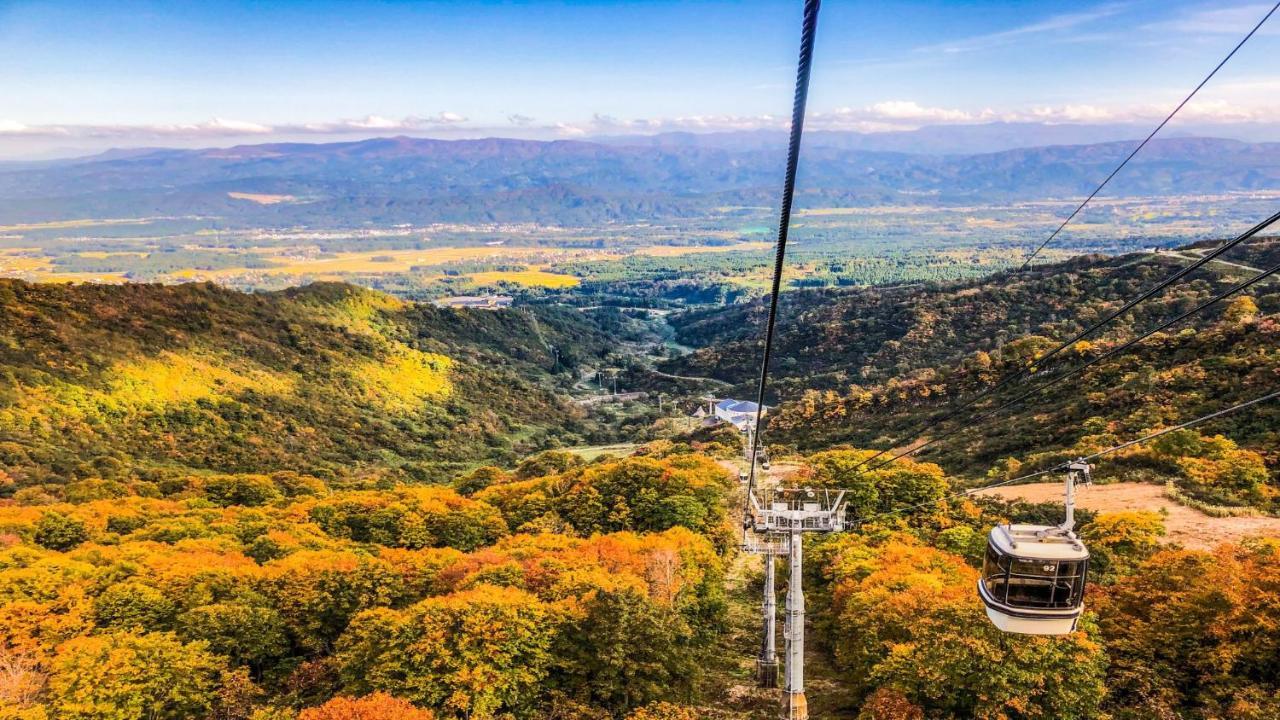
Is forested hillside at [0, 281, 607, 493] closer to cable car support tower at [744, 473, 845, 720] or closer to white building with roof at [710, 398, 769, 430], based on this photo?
white building with roof at [710, 398, 769, 430]

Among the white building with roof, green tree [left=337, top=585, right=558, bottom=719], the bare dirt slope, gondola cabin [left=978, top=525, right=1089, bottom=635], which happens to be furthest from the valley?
gondola cabin [left=978, top=525, right=1089, bottom=635]

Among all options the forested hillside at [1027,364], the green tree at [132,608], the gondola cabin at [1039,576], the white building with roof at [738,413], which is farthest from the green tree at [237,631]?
the forested hillside at [1027,364]

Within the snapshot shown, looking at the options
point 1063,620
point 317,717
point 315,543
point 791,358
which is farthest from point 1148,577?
point 791,358

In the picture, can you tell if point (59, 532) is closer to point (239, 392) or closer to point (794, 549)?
point (794, 549)

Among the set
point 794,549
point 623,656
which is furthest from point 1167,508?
point 623,656

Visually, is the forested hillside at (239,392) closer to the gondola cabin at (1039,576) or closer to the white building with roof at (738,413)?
the white building with roof at (738,413)

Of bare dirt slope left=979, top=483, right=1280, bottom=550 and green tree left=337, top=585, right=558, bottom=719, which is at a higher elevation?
bare dirt slope left=979, top=483, right=1280, bottom=550

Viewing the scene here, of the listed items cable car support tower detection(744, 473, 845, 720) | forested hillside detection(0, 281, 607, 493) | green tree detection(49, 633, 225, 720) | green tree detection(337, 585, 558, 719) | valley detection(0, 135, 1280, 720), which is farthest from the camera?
forested hillside detection(0, 281, 607, 493)
